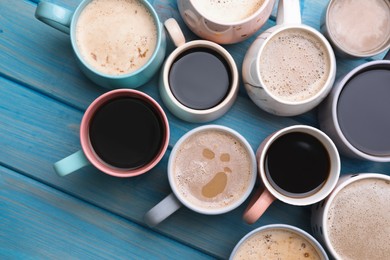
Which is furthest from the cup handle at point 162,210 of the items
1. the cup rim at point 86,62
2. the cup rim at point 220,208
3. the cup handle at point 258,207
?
the cup rim at point 86,62

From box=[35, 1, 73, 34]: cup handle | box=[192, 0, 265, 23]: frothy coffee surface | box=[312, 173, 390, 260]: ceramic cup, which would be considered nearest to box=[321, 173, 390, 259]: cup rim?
box=[312, 173, 390, 260]: ceramic cup

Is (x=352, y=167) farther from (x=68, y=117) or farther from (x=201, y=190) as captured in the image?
(x=68, y=117)

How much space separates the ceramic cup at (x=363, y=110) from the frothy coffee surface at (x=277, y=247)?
0.62 feet

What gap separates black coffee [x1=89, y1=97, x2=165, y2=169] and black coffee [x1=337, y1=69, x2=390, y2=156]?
349mm

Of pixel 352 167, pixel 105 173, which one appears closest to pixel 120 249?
pixel 105 173

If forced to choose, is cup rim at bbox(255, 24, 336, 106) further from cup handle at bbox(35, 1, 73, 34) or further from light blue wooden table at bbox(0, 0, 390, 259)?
cup handle at bbox(35, 1, 73, 34)

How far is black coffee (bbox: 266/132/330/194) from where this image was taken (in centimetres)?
94

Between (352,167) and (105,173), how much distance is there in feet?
1.58

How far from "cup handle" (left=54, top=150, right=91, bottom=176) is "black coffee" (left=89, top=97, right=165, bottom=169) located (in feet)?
0.16

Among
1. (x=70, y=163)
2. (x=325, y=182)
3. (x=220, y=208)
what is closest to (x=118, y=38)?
(x=70, y=163)

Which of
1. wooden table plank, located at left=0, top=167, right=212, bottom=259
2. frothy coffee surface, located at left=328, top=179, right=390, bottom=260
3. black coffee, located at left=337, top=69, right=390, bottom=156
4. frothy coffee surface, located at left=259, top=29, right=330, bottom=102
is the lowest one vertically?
wooden table plank, located at left=0, top=167, right=212, bottom=259

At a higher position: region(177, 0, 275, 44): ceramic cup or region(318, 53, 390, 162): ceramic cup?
region(177, 0, 275, 44): ceramic cup

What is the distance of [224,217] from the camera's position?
0.98 m

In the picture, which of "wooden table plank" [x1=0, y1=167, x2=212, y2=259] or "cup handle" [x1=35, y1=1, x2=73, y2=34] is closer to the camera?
"cup handle" [x1=35, y1=1, x2=73, y2=34]
